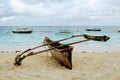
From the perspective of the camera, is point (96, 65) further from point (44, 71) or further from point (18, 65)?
point (18, 65)

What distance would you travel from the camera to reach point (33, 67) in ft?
38.2

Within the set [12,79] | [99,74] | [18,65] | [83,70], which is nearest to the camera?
[12,79]

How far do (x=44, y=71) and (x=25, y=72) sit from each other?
855 millimetres

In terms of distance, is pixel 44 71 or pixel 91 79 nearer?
pixel 91 79

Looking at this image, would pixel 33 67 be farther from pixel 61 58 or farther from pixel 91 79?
pixel 91 79

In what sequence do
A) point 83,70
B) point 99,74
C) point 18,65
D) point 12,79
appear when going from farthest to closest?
point 18,65 < point 83,70 < point 99,74 < point 12,79

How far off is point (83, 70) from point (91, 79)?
185 cm

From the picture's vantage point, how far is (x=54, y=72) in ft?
34.7

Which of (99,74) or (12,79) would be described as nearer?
(12,79)

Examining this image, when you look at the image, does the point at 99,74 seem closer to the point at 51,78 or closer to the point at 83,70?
the point at 83,70

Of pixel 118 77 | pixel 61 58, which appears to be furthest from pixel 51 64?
pixel 118 77

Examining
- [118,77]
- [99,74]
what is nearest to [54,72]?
[99,74]

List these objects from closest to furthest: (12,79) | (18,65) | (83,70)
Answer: (12,79), (83,70), (18,65)

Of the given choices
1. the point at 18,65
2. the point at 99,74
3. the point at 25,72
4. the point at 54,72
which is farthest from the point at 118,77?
the point at 18,65
